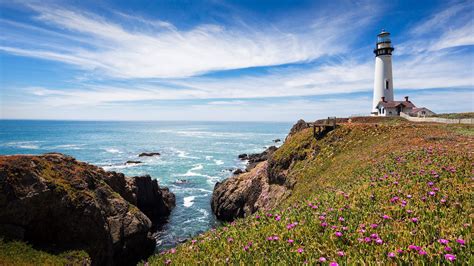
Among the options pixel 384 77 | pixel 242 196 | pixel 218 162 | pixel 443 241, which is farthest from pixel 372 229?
pixel 218 162

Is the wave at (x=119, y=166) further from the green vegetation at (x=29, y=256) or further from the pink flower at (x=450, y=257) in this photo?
the pink flower at (x=450, y=257)

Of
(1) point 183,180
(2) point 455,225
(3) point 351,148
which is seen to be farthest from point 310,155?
(1) point 183,180

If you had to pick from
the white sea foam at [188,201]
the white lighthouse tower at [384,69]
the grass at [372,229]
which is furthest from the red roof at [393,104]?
the grass at [372,229]

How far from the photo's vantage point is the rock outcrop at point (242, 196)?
3615cm

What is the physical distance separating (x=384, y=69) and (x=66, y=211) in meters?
60.4

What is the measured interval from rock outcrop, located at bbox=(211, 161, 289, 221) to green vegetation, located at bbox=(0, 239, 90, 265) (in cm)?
2153

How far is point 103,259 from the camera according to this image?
1992 centimetres

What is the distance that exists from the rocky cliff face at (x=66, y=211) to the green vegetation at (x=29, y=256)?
82 cm

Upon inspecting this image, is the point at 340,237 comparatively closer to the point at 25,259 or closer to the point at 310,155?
the point at 25,259

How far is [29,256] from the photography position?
1546cm

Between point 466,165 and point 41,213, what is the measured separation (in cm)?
2497

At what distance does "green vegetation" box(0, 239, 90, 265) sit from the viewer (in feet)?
47.9

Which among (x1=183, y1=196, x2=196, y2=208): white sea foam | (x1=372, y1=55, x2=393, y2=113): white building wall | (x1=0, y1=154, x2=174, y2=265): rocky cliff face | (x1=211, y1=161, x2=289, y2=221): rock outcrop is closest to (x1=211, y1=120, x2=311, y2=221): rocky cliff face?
(x1=211, y1=161, x2=289, y2=221): rock outcrop

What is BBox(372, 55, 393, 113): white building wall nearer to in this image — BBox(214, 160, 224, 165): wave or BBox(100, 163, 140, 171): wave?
BBox(214, 160, 224, 165): wave
